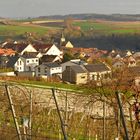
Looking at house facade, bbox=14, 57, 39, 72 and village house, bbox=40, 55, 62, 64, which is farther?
village house, bbox=40, 55, 62, 64

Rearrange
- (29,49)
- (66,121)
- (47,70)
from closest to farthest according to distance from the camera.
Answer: (66,121), (47,70), (29,49)

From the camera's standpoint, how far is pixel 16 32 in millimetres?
83062

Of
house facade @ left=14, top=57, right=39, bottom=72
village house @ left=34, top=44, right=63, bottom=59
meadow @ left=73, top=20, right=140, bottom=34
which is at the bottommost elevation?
meadow @ left=73, top=20, right=140, bottom=34

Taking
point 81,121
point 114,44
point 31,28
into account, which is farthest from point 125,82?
point 31,28

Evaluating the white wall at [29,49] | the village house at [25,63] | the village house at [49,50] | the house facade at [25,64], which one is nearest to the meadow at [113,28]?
the village house at [49,50]

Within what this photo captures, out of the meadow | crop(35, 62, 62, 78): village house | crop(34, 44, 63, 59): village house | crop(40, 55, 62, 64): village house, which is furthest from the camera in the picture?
the meadow

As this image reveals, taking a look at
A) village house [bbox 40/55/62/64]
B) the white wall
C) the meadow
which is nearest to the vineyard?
village house [bbox 40/55/62/64]

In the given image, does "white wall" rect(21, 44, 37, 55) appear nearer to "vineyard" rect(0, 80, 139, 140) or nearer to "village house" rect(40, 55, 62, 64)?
"village house" rect(40, 55, 62, 64)

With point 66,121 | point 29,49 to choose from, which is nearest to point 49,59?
point 29,49

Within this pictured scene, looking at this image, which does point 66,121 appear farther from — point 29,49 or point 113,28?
point 113,28

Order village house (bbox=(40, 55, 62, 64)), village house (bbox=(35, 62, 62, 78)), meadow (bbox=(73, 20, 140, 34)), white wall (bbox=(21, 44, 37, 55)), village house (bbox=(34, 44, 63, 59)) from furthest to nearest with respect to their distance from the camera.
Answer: meadow (bbox=(73, 20, 140, 34))
village house (bbox=(34, 44, 63, 59))
white wall (bbox=(21, 44, 37, 55))
village house (bbox=(40, 55, 62, 64))
village house (bbox=(35, 62, 62, 78))

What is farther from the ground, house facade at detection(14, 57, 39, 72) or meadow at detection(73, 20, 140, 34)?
house facade at detection(14, 57, 39, 72)

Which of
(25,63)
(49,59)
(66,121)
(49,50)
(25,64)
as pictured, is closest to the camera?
(66,121)

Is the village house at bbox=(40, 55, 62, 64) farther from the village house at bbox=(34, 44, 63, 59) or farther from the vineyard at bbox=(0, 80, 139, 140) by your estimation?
the vineyard at bbox=(0, 80, 139, 140)
